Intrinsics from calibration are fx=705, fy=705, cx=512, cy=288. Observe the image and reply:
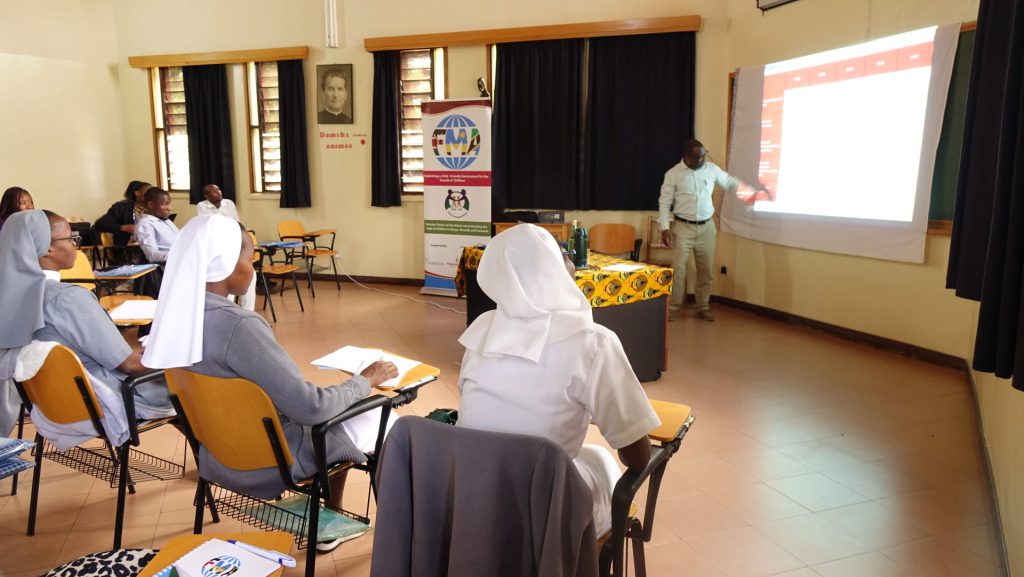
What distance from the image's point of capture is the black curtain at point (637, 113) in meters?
7.14

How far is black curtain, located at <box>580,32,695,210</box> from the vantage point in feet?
23.4

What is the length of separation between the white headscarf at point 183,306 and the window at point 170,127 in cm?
796

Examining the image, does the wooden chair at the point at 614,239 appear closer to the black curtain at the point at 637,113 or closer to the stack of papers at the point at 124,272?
the black curtain at the point at 637,113

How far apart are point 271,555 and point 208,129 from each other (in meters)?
8.36

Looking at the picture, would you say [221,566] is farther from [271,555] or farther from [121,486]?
[121,486]

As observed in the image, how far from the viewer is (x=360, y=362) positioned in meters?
2.53

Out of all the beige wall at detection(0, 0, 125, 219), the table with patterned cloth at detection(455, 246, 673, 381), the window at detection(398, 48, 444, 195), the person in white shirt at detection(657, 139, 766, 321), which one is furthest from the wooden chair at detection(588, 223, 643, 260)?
the beige wall at detection(0, 0, 125, 219)

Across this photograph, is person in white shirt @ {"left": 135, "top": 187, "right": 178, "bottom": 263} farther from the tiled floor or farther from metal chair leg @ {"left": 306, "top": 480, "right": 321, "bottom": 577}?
metal chair leg @ {"left": 306, "top": 480, "right": 321, "bottom": 577}

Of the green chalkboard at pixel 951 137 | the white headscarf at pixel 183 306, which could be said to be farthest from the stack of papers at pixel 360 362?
the green chalkboard at pixel 951 137

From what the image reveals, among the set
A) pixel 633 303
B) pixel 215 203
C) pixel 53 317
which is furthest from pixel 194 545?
pixel 215 203

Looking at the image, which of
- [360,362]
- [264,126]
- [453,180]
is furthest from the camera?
[264,126]

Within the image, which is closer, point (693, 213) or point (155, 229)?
point (155, 229)

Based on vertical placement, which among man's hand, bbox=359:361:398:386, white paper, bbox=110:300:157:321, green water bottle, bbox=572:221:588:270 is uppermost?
green water bottle, bbox=572:221:588:270

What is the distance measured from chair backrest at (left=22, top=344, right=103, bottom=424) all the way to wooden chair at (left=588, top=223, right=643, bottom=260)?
18.2 ft
